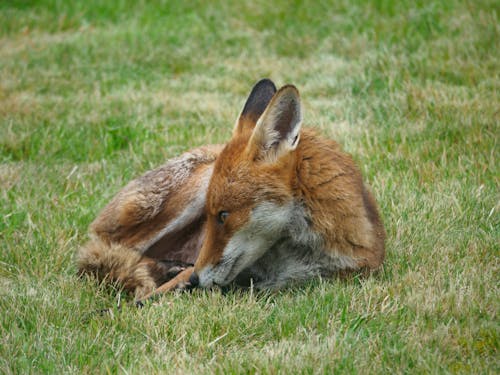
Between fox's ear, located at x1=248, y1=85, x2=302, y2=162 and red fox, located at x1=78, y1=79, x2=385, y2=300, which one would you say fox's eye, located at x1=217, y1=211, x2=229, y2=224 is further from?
fox's ear, located at x1=248, y1=85, x2=302, y2=162

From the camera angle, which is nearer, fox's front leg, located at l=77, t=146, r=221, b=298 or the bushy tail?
the bushy tail

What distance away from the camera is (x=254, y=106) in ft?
17.3

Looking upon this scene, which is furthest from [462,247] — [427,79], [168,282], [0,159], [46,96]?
[46,96]

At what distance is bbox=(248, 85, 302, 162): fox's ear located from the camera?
4598mm

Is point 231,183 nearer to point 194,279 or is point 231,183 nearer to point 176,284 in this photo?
point 194,279

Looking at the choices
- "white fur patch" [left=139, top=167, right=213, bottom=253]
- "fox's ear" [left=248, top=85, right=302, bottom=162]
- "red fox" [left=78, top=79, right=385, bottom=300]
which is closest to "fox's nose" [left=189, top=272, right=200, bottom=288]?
"red fox" [left=78, top=79, right=385, bottom=300]

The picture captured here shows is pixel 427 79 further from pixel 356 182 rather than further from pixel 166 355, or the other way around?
pixel 166 355

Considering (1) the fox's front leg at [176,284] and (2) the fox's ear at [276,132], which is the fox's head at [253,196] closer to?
(2) the fox's ear at [276,132]

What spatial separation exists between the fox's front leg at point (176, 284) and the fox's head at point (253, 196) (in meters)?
0.17

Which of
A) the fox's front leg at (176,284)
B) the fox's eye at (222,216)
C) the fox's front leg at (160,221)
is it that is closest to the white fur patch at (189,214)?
the fox's front leg at (160,221)

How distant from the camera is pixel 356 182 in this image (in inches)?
195

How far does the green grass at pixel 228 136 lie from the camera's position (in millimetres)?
3887

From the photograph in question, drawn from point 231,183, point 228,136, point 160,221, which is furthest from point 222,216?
point 228,136

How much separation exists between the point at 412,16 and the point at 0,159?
6.49 m
